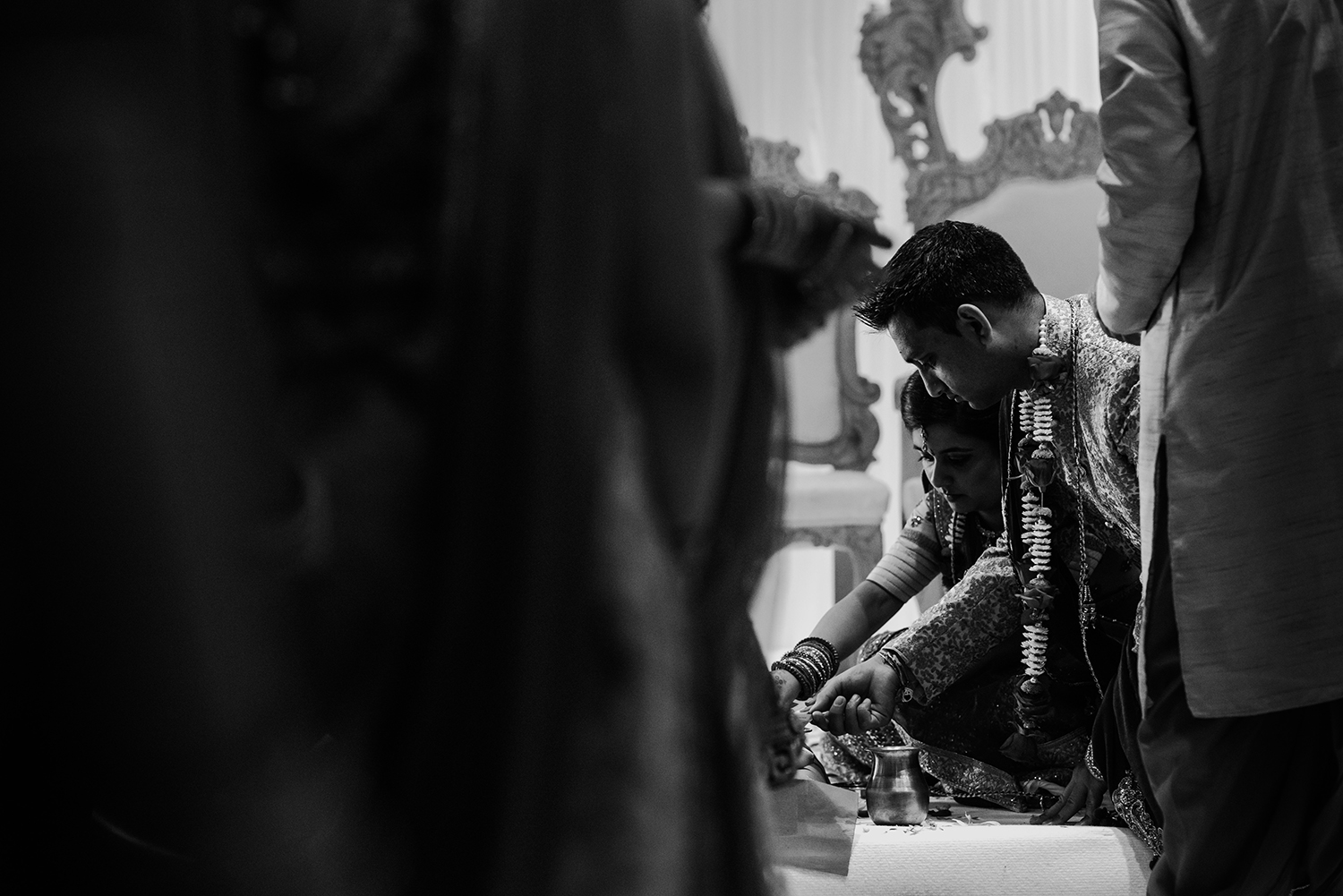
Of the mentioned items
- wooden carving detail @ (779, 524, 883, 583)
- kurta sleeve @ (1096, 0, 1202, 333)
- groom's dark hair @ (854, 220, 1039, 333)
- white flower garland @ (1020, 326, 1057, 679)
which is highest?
kurta sleeve @ (1096, 0, 1202, 333)

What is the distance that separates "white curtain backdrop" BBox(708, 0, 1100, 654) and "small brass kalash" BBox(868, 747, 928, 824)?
6.39ft

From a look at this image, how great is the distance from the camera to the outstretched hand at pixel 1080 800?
1.59m

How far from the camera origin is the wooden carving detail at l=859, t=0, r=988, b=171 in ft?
10.7

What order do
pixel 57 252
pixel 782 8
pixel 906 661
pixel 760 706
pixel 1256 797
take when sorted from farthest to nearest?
pixel 782 8
pixel 906 661
pixel 1256 797
pixel 760 706
pixel 57 252

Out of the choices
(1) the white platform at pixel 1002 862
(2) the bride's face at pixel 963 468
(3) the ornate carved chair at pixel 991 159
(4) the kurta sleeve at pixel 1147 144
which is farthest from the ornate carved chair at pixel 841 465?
(4) the kurta sleeve at pixel 1147 144

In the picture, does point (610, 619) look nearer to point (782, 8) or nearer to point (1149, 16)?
point (1149, 16)

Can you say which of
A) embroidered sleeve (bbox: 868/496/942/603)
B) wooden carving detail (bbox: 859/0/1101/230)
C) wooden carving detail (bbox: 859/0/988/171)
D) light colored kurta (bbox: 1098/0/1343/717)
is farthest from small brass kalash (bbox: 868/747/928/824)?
wooden carving detail (bbox: 859/0/988/171)

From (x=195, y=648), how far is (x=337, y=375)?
0.33 ft

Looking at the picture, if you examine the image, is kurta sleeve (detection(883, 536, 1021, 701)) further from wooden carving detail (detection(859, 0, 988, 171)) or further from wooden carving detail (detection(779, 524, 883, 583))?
wooden carving detail (detection(859, 0, 988, 171))

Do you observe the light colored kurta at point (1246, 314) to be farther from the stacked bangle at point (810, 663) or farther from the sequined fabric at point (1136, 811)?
the stacked bangle at point (810, 663)

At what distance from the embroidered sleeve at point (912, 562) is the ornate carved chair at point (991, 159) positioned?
94cm

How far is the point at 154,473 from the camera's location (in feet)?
1.25

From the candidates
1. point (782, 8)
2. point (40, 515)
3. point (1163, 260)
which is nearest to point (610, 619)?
point (40, 515)

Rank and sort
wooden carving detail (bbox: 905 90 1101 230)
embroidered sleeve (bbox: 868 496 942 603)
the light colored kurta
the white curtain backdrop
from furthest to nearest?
the white curtain backdrop → wooden carving detail (bbox: 905 90 1101 230) → embroidered sleeve (bbox: 868 496 942 603) → the light colored kurta
